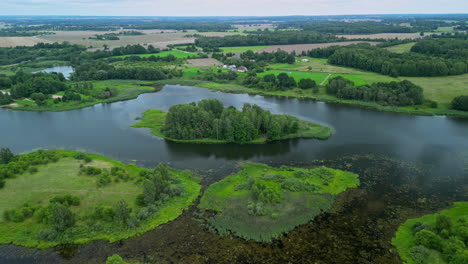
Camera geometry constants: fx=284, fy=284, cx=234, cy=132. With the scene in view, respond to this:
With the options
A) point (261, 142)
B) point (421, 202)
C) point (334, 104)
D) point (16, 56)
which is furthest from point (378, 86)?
point (16, 56)

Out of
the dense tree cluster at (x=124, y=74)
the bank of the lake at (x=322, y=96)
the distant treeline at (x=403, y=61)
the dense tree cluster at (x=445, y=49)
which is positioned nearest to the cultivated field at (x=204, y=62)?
the dense tree cluster at (x=124, y=74)

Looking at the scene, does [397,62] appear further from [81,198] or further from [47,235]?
[47,235]

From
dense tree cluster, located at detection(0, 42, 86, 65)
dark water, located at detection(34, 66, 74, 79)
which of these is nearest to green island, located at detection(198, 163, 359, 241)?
dark water, located at detection(34, 66, 74, 79)

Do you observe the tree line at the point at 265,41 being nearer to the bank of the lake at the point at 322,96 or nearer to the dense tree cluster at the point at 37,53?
the dense tree cluster at the point at 37,53

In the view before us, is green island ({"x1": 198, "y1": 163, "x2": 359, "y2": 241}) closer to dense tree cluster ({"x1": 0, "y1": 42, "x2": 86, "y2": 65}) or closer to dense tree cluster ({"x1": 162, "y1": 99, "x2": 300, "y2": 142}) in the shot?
dense tree cluster ({"x1": 162, "y1": 99, "x2": 300, "y2": 142})

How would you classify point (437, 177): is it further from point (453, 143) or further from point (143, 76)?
point (143, 76)

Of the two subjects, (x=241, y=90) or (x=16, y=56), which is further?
(x=16, y=56)
